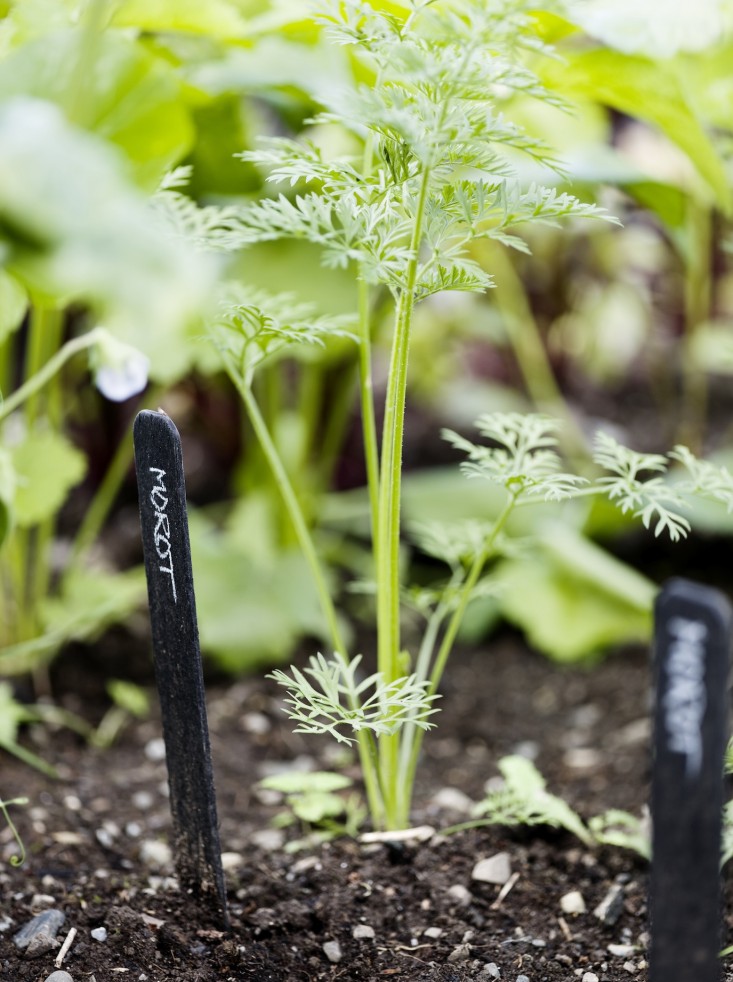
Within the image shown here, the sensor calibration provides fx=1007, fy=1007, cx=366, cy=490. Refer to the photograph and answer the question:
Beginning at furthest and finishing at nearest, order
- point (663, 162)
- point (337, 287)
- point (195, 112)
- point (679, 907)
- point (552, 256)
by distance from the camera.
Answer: point (663, 162)
point (552, 256)
point (337, 287)
point (195, 112)
point (679, 907)

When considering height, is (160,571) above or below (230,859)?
above

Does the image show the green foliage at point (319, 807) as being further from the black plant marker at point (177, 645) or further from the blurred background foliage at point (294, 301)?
the blurred background foliage at point (294, 301)

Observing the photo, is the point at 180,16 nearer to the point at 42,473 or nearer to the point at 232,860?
the point at 42,473

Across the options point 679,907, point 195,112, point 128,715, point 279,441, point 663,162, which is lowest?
point 128,715

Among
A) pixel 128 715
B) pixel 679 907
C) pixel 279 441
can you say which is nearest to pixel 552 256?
pixel 279 441

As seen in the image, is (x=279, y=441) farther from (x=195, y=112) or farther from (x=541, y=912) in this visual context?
(x=541, y=912)

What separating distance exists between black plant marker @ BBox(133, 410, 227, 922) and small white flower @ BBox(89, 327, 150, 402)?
190mm

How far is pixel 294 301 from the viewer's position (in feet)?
3.67

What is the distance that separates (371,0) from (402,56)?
0.51 ft

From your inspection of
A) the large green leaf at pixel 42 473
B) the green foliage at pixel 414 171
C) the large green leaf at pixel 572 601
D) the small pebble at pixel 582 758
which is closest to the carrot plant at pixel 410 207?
the green foliage at pixel 414 171

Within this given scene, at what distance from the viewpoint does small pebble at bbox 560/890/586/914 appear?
734mm

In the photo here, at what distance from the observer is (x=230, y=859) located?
2.69 feet

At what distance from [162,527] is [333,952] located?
309 millimetres

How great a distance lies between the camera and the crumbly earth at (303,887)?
0.66 meters
